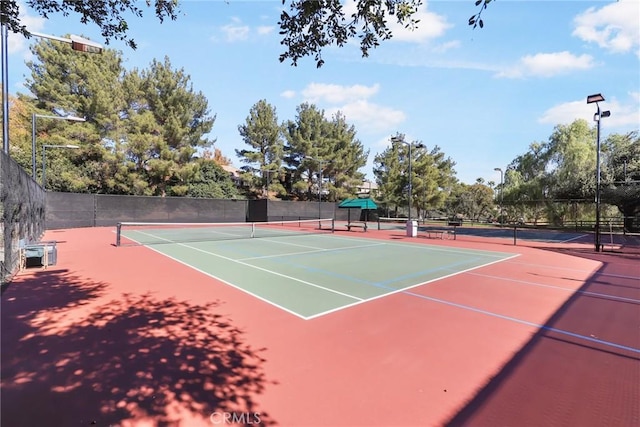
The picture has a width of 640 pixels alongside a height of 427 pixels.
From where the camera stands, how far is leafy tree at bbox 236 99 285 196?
155 feet

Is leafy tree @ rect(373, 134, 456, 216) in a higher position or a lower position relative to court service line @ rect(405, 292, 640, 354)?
higher

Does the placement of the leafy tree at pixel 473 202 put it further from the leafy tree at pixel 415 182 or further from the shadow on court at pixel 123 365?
the shadow on court at pixel 123 365

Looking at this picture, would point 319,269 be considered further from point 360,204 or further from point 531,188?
point 531,188

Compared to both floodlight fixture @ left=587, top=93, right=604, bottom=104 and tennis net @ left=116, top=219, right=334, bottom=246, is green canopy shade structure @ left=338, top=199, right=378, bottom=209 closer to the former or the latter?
tennis net @ left=116, top=219, right=334, bottom=246

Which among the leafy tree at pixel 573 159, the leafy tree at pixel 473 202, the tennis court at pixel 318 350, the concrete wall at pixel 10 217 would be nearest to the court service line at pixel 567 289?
the tennis court at pixel 318 350

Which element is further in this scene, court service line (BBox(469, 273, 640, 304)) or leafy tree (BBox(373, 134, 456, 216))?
leafy tree (BBox(373, 134, 456, 216))

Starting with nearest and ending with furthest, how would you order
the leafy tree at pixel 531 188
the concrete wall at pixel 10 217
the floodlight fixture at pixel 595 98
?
1. the concrete wall at pixel 10 217
2. the floodlight fixture at pixel 595 98
3. the leafy tree at pixel 531 188

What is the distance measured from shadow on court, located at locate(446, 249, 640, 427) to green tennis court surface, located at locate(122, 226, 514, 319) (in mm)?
3073

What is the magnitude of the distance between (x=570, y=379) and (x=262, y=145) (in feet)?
156

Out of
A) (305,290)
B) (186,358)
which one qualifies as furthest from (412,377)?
(305,290)

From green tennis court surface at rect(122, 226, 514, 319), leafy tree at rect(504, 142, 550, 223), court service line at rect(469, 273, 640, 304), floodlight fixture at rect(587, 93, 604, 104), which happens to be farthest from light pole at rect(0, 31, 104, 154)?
leafy tree at rect(504, 142, 550, 223)

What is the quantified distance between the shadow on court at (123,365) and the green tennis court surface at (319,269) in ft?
5.91

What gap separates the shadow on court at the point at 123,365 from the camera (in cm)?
313

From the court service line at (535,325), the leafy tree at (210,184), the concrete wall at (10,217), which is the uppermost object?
the leafy tree at (210,184)
